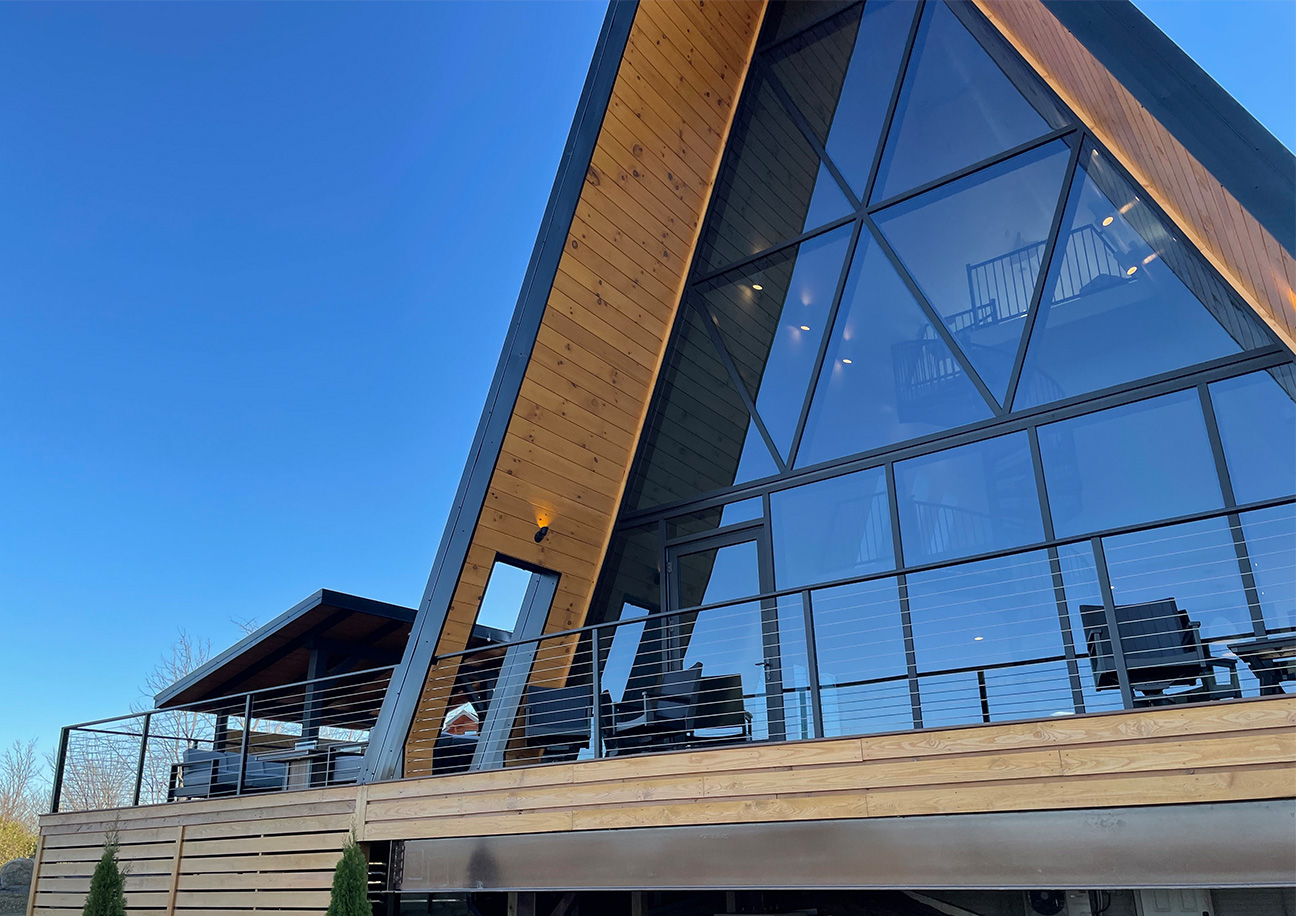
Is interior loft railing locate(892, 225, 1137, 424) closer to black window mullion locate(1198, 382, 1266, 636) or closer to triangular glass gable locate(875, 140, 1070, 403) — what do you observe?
triangular glass gable locate(875, 140, 1070, 403)

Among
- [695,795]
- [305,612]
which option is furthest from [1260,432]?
[305,612]

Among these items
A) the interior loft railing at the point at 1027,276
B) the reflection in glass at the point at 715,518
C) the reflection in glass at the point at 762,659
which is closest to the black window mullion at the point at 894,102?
the interior loft railing at the point at 1027,276

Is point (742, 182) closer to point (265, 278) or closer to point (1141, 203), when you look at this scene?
point (1141, 203)

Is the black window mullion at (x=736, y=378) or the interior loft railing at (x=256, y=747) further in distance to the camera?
the black window mullion at (x=736, y=378)

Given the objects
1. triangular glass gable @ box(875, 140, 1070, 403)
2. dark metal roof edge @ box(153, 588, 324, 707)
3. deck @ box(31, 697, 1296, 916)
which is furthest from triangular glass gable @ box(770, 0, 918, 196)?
dark metal roof edge @ box(153, 588, 324, 707)

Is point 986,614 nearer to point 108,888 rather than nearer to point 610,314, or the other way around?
point 610,314

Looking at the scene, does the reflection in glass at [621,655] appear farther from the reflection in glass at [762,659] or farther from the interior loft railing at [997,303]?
the interior loft railing at [997,303]

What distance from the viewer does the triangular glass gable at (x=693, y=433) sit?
28.4ft

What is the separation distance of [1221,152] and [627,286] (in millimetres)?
5024

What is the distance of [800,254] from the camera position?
9.02 meters

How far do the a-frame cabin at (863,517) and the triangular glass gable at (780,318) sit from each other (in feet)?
0.12

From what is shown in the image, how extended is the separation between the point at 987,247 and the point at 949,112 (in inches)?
54.6

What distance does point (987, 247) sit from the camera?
25.9 feet

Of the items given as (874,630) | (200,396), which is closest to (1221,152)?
(874,630)
